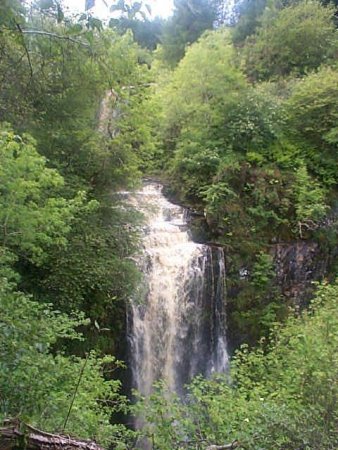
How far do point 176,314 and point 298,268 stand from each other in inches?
129

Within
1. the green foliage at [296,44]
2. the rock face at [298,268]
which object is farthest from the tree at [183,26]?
the rock face at [298,268]

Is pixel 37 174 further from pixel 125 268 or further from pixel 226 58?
pixel 226 58

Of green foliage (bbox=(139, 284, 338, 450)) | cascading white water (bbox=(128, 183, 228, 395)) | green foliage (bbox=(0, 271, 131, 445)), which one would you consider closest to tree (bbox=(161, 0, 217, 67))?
cascading white water (bbox=(128, 183, 228, 395))

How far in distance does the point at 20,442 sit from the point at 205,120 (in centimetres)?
1152

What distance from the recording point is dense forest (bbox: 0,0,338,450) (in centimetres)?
358

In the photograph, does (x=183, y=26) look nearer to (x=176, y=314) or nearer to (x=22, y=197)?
(x=176, y=314)

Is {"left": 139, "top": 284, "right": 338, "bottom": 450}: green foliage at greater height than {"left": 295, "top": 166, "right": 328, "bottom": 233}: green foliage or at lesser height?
lesser

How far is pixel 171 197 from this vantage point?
40.3 ft

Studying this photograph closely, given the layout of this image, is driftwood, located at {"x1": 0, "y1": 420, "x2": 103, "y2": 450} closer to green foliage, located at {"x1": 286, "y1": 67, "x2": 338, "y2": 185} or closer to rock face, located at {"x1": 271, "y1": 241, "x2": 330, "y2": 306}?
rock face, located at {"x1": 271, "y1": 241, "x2": 330, "y2": 306}

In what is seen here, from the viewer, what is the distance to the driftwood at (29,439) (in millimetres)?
1649

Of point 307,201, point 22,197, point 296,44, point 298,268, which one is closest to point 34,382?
point 22,197

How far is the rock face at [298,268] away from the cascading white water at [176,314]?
153 centimetres

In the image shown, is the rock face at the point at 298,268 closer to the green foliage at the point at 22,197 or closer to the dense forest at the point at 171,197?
the dense forest at the point at 171,197

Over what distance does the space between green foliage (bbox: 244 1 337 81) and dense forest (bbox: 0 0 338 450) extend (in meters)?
0.06
